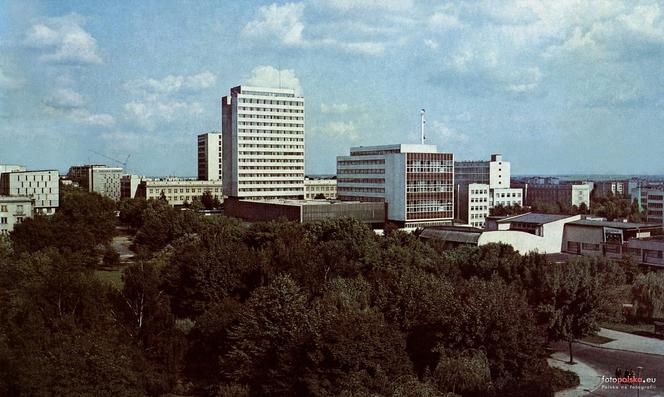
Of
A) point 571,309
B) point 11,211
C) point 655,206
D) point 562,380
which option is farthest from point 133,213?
point 655,206

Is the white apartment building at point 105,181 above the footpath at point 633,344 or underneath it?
above

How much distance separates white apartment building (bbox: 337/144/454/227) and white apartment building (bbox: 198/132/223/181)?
268ft

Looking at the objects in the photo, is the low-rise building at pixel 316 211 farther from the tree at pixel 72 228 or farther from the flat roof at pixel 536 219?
the tree at pixel 72 228

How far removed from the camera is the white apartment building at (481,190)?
116 meters

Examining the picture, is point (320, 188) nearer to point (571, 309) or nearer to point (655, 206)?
point (655, 206)

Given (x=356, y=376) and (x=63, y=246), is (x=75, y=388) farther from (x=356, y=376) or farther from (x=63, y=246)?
(x=63, y=246)

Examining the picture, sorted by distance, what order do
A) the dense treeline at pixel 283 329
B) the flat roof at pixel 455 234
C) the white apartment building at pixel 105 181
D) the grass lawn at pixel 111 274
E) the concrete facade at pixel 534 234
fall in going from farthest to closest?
the white apartment building at pixel 105 181 → the flat roof at pixel 455 234 → the concrete facade at pixel 534 234 → the grass lawn at pixel 111 274 → the dense treeline at pixel 283 329

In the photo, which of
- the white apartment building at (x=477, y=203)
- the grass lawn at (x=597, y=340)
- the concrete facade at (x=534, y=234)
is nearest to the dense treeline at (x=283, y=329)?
the grass lawn at (x=597, y=340)

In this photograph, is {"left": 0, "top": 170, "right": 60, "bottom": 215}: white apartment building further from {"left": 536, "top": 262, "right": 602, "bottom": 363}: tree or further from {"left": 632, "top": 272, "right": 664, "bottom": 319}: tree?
{"left": 536, "top": 262, "right": 602, "bottom": 363}: tree

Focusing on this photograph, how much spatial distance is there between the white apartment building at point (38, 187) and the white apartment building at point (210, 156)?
197 feet

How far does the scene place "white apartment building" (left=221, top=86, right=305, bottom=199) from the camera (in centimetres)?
11769

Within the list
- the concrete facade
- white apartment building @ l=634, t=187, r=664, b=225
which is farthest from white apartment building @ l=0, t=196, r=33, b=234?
white apartment building @ l=634, t=187, r=664, b=225

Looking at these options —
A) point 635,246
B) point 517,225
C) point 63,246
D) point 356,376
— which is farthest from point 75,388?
point 517,225

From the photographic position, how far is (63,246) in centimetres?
6375
